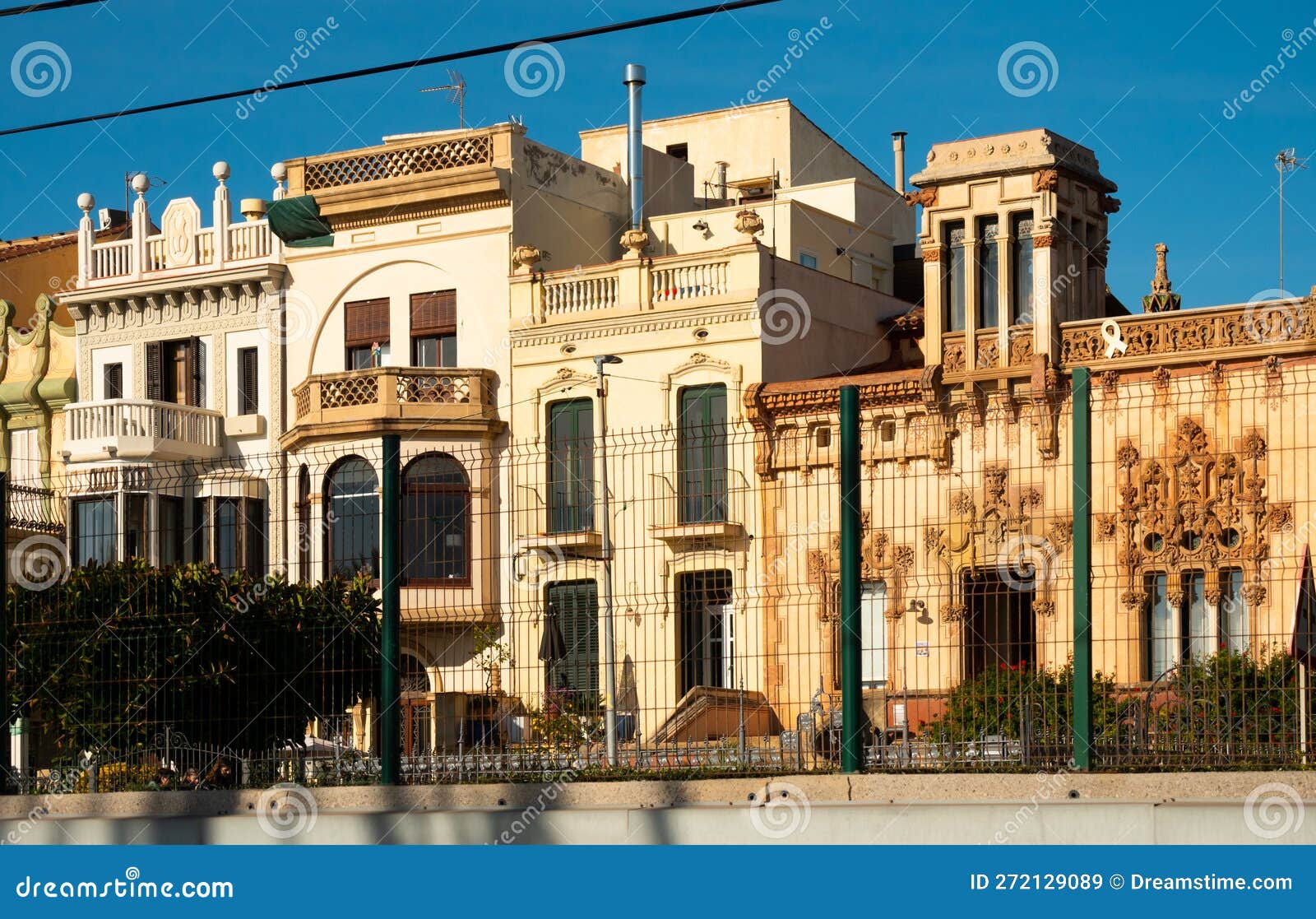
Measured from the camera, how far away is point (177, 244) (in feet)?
135

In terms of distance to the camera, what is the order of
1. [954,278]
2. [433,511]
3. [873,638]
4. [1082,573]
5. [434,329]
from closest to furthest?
[1082,573], [873,638], [954,278], [433,511], [434,329]

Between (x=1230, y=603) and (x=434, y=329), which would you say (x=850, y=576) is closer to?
(x=1230, y=603)

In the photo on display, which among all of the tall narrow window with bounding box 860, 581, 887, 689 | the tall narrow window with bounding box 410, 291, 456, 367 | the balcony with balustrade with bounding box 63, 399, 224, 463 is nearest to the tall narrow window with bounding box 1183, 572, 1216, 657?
the tall narrow window with bounding box 860, 581, 887, 689

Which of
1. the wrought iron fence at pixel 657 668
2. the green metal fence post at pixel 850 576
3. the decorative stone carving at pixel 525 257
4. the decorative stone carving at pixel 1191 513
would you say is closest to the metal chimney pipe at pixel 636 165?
the decorative stone carving at pixel 525 257

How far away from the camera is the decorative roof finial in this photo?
34500mm

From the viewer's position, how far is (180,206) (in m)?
40.7

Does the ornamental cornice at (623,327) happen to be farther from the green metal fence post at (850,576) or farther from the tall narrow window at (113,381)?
the green metal fence post at (850,576)

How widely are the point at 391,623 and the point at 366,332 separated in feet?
82.6

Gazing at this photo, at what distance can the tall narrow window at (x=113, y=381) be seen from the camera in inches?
1635

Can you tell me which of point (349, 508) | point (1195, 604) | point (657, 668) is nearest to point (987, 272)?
point (1195, 604)

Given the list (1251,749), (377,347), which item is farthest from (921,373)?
(1251,749)

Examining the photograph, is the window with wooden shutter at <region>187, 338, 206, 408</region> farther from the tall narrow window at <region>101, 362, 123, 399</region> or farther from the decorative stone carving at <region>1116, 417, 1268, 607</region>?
the decorative stone carving at <region>1116, 417, 1268, 607</region>

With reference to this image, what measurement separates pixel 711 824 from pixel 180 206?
31187 mm

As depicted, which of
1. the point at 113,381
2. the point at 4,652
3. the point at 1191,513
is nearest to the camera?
the point at 4,652
